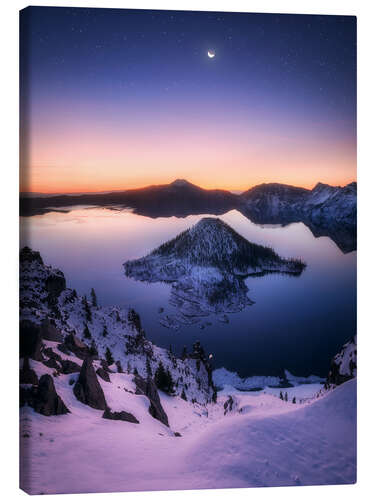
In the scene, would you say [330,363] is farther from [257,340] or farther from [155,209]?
[155,209]

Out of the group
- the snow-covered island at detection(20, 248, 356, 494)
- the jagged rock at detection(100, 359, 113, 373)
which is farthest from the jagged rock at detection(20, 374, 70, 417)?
the jagged rock at detection(100, 359, 113, 373)

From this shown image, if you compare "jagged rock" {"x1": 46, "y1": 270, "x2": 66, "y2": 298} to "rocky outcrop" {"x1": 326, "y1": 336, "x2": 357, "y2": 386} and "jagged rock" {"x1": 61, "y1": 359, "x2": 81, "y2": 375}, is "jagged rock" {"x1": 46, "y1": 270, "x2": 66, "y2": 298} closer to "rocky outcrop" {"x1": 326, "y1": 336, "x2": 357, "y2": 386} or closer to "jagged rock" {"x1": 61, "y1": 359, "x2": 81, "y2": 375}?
"jagged rock" {"x1": 61, "y1": 359, "x2": 81, "y2": 375}

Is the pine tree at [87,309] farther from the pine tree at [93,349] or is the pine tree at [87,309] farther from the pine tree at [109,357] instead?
the pine tree at [109,357]

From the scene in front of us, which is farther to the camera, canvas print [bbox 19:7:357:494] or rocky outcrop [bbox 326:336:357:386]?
rocky outcrop [bbox 326:336:357:386]

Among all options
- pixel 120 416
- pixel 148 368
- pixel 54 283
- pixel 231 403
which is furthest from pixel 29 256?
pixel 231 403

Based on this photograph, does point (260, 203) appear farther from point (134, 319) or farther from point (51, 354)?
point (51, 354)

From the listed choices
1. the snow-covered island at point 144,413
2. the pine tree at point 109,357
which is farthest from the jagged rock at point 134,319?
the pine tree at point 109,357

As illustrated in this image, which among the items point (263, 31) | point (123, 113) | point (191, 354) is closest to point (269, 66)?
point (263, 31)
